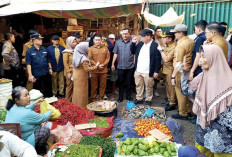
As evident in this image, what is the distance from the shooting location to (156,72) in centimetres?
579

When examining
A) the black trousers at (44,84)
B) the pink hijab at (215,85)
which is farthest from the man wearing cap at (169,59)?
the black trousers at (44,84)

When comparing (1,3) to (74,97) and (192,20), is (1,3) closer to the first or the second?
(74,97)

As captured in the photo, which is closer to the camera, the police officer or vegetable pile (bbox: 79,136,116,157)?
vegetable pile (bbox: 79,136,116,157)

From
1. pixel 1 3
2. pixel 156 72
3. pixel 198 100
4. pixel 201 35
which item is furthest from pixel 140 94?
pixel 1 3

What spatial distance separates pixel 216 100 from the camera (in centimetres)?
270

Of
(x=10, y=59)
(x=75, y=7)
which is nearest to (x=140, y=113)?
(x=75, y=7)

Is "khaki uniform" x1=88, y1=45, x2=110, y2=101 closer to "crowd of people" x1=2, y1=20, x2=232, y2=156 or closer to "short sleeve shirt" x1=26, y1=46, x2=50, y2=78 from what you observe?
"crowd of people" x1=2, y1=20, x2=232, y2=156

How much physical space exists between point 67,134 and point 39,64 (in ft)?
9.13

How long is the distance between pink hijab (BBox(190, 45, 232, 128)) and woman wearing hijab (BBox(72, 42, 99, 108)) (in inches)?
122

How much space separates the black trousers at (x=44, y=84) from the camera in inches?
250

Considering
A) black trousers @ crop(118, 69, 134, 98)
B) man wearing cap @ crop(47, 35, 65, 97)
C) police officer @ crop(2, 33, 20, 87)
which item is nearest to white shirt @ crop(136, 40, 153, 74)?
black trousers @ crop(118, 69, 134, 98)

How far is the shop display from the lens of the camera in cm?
314

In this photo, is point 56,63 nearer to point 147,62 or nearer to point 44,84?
point 44,84

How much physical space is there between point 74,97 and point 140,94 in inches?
71.1
